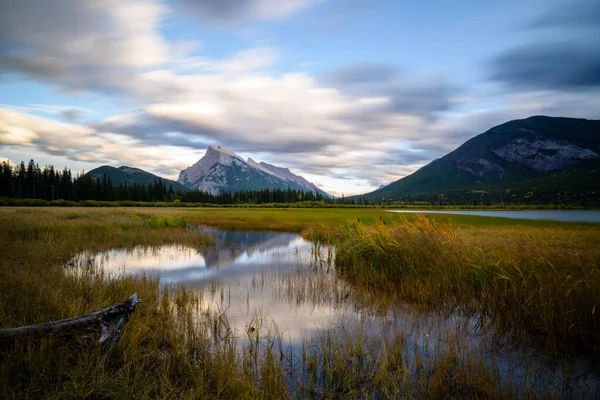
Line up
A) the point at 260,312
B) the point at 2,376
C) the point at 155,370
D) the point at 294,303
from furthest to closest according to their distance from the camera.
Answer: the point at 294,303 → the point at 260,312 → the point at 155,370 → the point at 2,376

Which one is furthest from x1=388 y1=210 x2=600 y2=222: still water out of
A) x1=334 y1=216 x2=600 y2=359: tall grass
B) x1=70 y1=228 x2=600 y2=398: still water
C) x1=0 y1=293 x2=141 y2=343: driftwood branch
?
→ x1=0 y1=293 x2=141 y2=343: driftwood branch

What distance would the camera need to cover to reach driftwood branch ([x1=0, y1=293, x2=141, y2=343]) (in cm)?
484

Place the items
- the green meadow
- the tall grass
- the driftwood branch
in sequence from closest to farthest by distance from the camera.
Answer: the green meadow → the driftwood branch → the tall grass

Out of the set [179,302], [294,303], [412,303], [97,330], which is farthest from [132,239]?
[412,303]

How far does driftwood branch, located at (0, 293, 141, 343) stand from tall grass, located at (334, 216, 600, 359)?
797 centimetres

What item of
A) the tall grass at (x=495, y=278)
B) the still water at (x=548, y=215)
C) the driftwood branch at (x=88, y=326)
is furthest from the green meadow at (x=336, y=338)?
the still water at (x=548, y=215)

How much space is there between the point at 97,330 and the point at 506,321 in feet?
30.9

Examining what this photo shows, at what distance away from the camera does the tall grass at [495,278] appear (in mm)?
6551

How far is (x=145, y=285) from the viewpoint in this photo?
10.2m

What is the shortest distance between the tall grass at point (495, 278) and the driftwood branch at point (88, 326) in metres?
7.97

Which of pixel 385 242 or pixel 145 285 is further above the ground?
pixel 385 242

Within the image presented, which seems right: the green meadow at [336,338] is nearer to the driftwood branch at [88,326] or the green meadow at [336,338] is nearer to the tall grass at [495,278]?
the tall grass at [495,278]

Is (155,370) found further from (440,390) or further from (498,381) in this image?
(498,381)

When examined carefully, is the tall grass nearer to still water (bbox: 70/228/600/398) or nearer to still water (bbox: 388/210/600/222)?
still water (bbox: 70/228/600/398)
